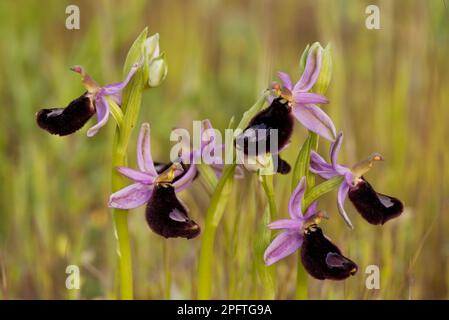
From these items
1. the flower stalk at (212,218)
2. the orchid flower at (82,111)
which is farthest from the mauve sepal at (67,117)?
the flower stalk at (212,218)

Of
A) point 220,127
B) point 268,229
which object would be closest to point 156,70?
point 268,229

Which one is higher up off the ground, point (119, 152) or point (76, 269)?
point (119, 152)

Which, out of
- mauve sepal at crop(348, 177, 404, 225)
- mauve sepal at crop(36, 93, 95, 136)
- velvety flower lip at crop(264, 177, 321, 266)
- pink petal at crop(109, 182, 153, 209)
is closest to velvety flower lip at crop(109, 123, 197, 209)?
pink petal at crop(109, 182, 153, 209)

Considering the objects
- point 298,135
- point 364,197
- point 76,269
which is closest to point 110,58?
point 298,135

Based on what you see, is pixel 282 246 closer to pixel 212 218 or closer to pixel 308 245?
pixel 308 245

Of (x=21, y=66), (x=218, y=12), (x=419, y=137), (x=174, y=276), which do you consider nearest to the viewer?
(x=174, y=276)

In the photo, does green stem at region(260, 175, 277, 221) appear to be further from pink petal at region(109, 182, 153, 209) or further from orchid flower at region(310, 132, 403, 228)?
pink petal at region(109, 182, 153, 209)

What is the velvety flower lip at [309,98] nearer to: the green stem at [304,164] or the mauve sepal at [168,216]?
the green stem at [304,164]

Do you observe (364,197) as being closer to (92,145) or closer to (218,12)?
(92,145)
